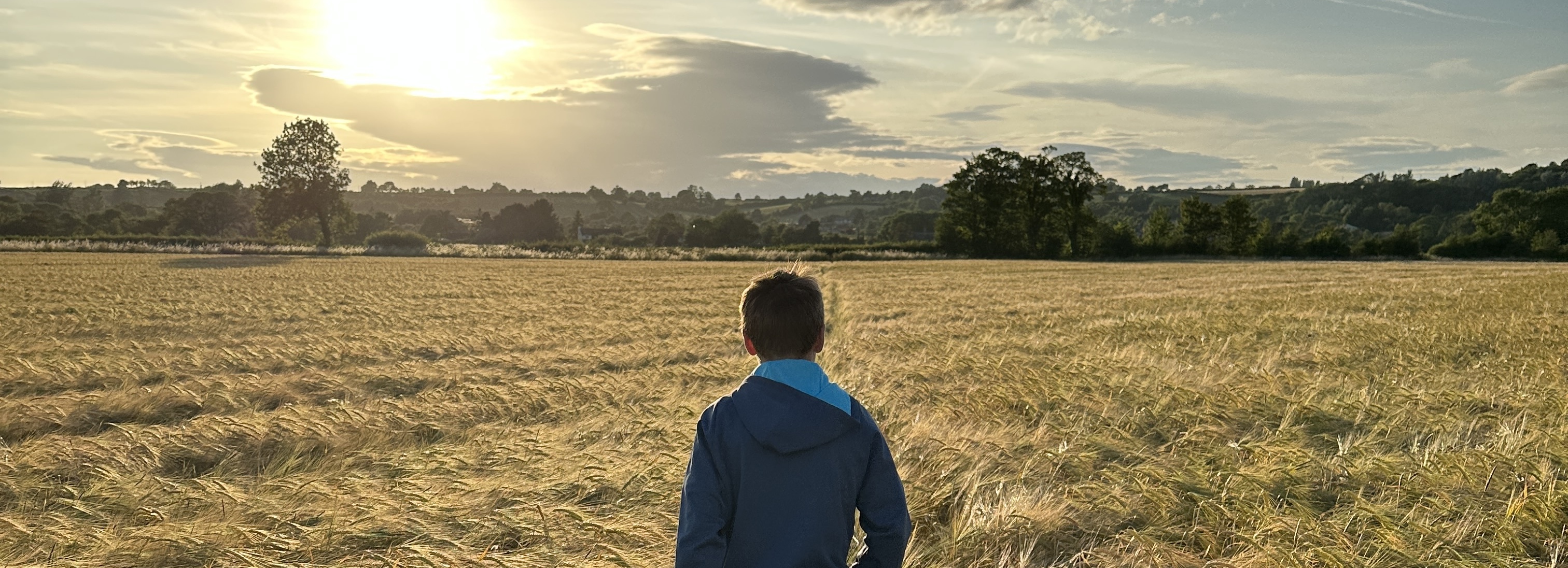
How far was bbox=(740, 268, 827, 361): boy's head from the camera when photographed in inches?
97.3

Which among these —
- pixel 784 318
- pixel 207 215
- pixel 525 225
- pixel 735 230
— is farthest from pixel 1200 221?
pixel 207 215

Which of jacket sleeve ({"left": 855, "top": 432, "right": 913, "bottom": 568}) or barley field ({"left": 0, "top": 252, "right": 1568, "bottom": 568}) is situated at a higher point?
jacket sleeve ({"left": 855, "top": 432, "right": 913, "bottom": 568})

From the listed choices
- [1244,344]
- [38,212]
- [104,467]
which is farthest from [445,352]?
[38,212]

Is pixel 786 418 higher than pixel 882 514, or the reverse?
pixel 786 418

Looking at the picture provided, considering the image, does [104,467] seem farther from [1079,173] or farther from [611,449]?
[1079,173]

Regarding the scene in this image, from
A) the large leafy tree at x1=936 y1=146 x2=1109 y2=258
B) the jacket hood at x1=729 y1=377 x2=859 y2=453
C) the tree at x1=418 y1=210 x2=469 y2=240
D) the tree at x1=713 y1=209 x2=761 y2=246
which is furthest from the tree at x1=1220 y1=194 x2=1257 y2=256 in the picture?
the tree at x1=418 y1=210 x2=469 y2=240

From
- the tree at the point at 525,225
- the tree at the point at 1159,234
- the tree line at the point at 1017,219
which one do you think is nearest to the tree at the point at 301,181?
the tree line at the point at 1017,219

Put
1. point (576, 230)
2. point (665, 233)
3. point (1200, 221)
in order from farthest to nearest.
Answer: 1. point (576, 230)
2. point (665, 233)
3. point (1200, 221)

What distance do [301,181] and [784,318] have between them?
8399 centimetres

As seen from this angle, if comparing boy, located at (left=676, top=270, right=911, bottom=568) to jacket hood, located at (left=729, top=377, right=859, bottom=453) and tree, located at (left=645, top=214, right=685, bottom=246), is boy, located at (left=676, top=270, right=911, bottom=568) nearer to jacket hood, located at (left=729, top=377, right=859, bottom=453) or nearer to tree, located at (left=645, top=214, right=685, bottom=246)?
jacket hood, located at (left=729, top=377, right=859, bottom=453)

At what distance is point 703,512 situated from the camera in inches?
95.8

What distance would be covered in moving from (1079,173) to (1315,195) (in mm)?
77522

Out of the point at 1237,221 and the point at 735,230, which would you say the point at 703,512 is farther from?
the point at 735,230

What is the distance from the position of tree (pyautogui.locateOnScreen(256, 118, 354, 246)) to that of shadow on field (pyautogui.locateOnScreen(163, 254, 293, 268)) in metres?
14.8
